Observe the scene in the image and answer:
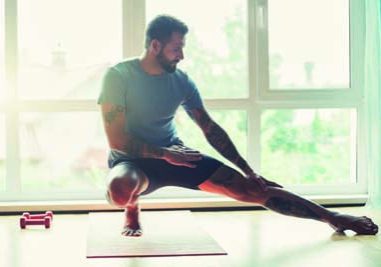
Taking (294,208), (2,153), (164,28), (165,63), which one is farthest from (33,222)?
(294,208)

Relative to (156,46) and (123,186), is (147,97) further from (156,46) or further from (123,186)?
(123,186)

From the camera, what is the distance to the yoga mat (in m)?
2.85

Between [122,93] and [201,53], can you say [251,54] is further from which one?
[122,93]

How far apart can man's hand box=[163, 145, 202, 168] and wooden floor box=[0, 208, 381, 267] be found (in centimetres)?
40

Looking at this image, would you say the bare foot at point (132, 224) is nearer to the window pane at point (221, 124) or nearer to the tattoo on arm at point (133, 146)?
the tattoo on arm at point (133, 146)

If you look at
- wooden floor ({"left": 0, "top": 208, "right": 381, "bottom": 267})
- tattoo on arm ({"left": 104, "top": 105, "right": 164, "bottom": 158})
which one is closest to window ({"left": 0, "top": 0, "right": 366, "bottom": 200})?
wooden floor ({"left": 0, "top": 208, "right": 381, "bottom": 267})

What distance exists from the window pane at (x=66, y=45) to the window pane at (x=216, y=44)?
47 cm

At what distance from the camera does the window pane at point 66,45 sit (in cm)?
439

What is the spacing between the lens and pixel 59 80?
4422 mm

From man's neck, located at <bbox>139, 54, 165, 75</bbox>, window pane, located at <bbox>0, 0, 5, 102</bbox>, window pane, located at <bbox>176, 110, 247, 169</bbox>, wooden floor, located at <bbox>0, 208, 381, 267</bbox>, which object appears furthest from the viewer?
window pane, located at <bbox>176, 110, 247, 169</bbox>

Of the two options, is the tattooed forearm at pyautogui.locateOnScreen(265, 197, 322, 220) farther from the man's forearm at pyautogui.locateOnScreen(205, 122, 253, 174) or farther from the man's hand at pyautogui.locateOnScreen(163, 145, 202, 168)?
the man's hand at pyautogui.locateOnScreen(163, 145, 202, 168)

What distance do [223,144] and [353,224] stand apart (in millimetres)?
754

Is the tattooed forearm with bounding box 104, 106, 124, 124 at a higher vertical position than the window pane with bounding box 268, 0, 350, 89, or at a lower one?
lower

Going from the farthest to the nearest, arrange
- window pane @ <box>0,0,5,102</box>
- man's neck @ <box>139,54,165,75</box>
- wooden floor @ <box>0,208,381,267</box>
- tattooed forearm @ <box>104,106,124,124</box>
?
1. window pane @ <box>0,0,5,102</box>
2. man's neck @ <box>139,54,165,75</box>
3. tattooed forearm @ <box>104,106,124,124</box>
4. wooden floor @ <box>0,208,381,267</box>
